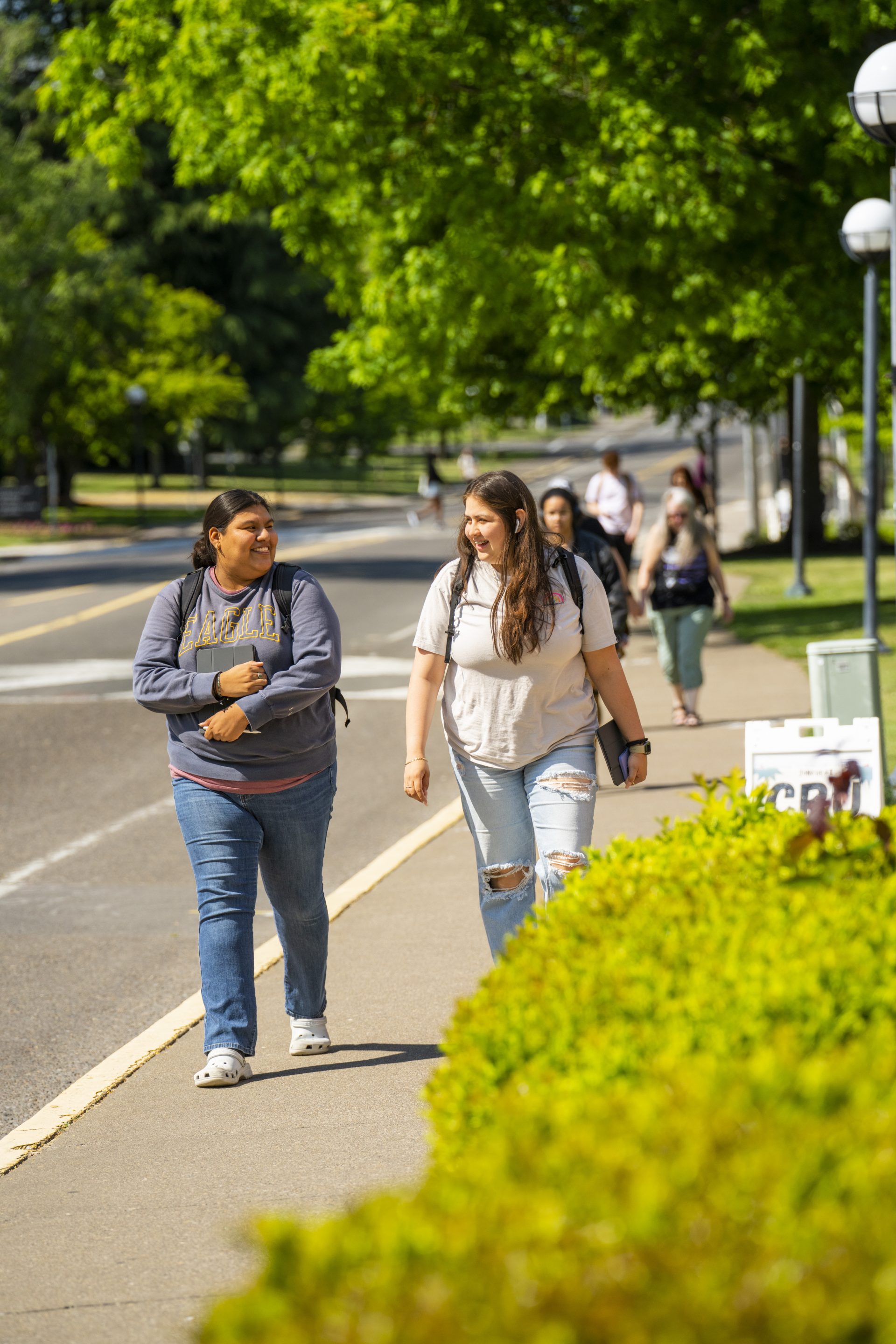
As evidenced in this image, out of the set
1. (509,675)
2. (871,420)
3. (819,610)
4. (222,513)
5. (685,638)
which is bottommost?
(819,610)

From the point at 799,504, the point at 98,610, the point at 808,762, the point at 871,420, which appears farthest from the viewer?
the point at 98,610

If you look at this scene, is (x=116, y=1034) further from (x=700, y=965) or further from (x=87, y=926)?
(x=700, y=965)

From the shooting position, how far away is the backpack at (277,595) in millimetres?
5297

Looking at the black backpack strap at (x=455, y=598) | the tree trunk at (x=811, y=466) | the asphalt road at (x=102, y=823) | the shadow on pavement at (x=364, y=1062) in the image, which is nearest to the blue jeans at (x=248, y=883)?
the shadow on pavement at (x=364, y=1062)

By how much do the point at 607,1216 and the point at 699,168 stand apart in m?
14.5

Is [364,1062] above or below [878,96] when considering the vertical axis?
below

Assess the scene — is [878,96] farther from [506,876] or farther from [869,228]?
[506,876]

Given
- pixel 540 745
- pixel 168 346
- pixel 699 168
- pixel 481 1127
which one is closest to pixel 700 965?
pixel 481 1127

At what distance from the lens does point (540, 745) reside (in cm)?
511

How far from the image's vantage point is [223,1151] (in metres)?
4.57

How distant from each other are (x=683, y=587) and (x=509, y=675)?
6950 mm

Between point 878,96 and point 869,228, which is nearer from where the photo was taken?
point 878,96

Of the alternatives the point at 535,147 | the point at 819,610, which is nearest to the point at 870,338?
the point at 535,147

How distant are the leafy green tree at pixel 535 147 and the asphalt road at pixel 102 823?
4.02m
